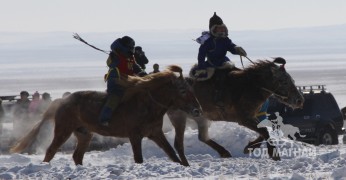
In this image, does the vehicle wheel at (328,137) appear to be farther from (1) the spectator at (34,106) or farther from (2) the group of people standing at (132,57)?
(1) the spectator at (34,106)

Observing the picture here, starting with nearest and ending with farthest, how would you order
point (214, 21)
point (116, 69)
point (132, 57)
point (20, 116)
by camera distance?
1. point (116, 69)
2. point (132, 57)
3. point (214, 21)
4. point (20, 116)

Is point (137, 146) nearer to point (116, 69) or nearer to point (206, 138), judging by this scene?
point (116, 69)

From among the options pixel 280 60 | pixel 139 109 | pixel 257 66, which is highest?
pixel 280 60

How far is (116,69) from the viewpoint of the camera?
1748 cm

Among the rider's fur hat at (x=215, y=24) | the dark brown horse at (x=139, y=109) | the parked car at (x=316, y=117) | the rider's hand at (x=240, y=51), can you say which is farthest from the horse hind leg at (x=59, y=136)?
the parked car at (x=316, y=117)

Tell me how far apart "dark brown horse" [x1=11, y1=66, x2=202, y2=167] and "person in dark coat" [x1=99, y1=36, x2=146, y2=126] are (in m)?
0.12

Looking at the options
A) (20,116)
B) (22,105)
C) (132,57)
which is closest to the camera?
(132,57)

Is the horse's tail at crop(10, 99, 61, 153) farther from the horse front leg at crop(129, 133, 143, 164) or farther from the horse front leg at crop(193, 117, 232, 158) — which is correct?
the horse front leg at crop(193, 117, 232, 158)

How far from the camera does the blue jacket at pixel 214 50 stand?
20.6 metres

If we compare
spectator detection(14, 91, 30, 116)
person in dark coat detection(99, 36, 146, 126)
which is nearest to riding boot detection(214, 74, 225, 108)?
person in dark coat detection(99, 36, 146, 126)

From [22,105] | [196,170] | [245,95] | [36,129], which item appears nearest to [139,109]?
[196,170]

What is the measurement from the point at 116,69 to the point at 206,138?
4143 millimetres

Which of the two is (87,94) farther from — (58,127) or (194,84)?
(194,84)

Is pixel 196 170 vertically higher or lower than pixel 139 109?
lower
